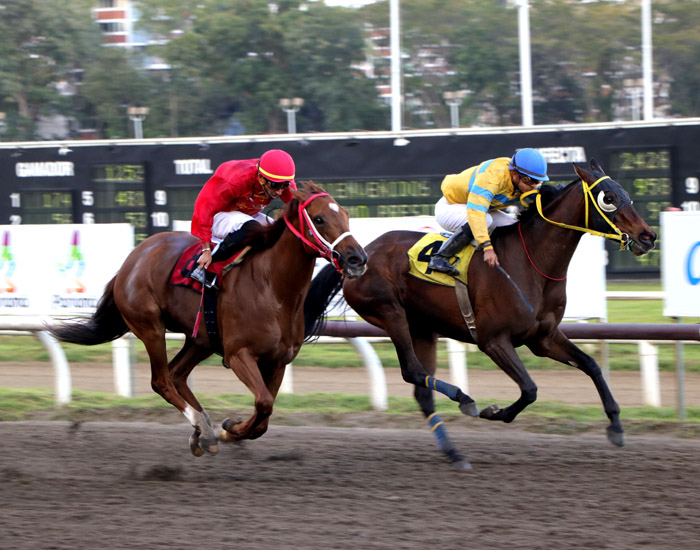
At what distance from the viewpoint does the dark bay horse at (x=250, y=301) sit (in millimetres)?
5113

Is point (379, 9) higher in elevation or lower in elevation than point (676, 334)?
higher

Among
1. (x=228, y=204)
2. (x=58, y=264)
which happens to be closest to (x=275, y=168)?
(x=228, y=204)

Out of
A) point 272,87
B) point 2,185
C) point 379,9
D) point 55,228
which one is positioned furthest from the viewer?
point 379,9

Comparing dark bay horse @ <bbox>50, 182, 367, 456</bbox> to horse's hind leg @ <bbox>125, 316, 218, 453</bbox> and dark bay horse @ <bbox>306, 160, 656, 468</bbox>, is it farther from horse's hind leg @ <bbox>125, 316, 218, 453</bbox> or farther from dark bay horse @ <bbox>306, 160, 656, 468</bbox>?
dark bay horse @ <bbox>306, 160, 656, 468</bbox>

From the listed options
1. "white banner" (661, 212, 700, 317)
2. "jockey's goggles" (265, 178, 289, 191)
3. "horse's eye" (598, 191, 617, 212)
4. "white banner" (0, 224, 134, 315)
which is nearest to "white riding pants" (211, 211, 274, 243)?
"jockey's goggles" (265, 178, 289, 191)

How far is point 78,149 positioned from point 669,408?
10653mm

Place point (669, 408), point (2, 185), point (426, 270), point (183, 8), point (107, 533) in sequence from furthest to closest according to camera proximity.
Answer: point (183, 8), point (2, 185), point (669, 408), point (426, 270), point (107, 533)

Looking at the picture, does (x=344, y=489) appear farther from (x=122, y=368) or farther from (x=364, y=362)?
(x=122, y=368)

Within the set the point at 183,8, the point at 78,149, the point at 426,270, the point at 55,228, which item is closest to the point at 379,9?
the point at 183,8

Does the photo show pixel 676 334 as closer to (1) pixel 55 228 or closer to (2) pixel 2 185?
(1) pixel 55 228

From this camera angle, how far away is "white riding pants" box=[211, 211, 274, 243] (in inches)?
225

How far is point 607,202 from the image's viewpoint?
18.5ft

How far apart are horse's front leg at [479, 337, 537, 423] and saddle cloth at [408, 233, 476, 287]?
0.46 metres

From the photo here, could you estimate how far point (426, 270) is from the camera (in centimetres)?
602
